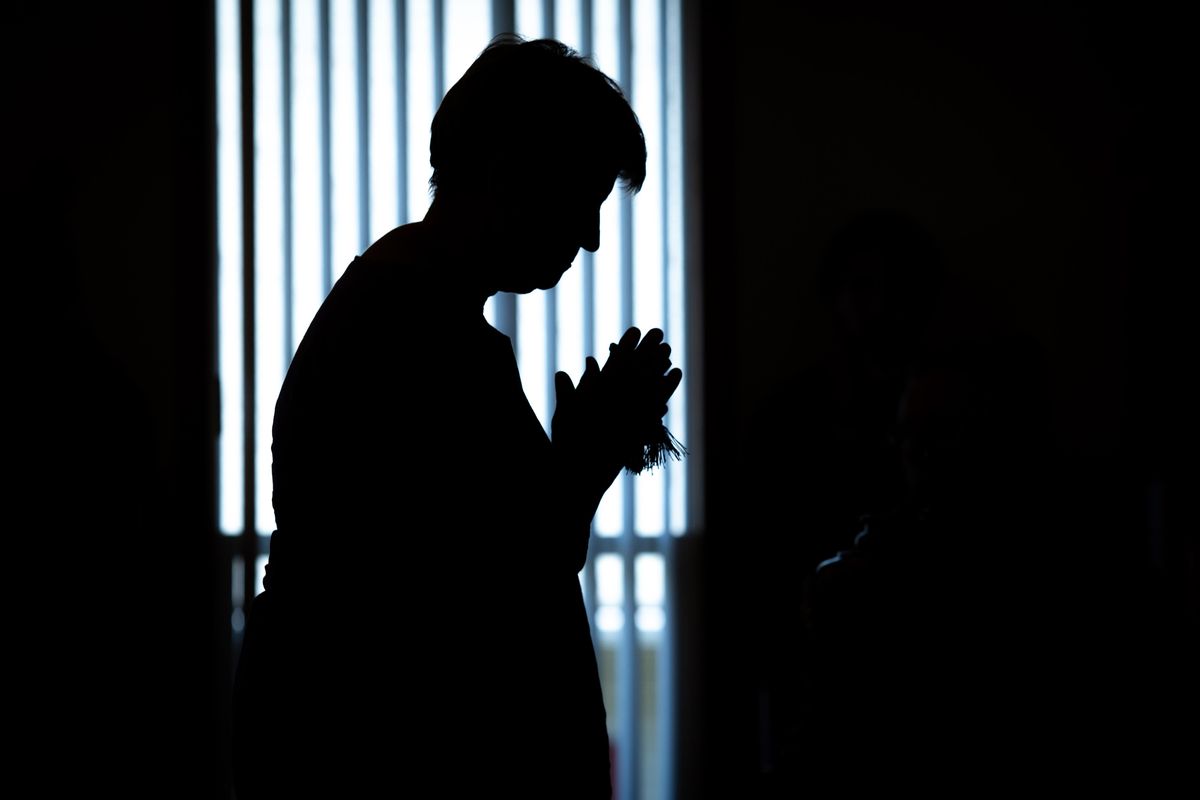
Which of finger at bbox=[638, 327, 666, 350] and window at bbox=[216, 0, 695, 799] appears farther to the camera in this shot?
window at bbox=[216, 0, 695, 799]

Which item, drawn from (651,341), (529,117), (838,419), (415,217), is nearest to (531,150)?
(529,117)

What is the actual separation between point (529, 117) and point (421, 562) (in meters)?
0.39

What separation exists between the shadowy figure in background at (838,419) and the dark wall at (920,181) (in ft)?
0.47

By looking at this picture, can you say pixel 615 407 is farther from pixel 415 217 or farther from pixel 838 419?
pixel 415 217

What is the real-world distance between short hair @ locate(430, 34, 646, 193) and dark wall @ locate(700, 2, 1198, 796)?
1.67 m

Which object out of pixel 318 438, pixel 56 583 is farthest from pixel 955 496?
pixel 56 583

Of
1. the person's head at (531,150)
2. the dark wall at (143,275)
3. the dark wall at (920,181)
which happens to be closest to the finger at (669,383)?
the person's head at (531,150)

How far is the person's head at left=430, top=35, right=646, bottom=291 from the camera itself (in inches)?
34.2

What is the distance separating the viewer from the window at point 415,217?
2.56 meters

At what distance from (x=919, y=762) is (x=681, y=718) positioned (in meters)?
1.45

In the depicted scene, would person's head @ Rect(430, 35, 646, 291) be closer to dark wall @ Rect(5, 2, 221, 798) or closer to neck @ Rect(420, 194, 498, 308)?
neck @ Rect(420, 194, 498, 308)

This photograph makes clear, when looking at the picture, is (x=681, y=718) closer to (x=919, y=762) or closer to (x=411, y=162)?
(x=919, y=762)

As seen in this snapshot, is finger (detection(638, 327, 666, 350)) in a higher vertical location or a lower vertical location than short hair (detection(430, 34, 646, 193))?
lower

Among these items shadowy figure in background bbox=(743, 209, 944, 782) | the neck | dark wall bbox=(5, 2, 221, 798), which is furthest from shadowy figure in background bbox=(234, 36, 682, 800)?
dark wall bbox=(5, 2, 221, 798)
